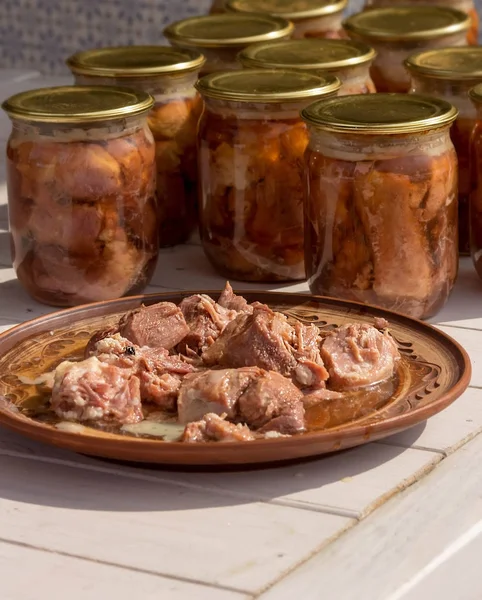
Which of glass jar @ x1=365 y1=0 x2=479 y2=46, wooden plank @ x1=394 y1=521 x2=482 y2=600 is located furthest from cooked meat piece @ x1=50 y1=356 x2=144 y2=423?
glass jar @ x1=365 y1=0 x2=479 y2=46

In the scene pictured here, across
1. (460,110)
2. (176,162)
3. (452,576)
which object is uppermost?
(460,110)

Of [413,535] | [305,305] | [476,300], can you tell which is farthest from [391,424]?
[476,300]

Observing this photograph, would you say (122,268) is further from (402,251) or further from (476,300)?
(476,300)

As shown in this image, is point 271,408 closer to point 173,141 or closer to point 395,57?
point 173,141

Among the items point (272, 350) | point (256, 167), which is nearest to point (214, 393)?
point (272, 350)

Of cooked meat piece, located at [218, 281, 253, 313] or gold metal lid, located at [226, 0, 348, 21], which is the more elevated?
gold metal lid, located at [226, 0, 348, 21]

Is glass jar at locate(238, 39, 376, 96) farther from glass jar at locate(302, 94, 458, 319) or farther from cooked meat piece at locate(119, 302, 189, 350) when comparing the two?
cooked meat piece at locate(119, 302, 189, 350)
